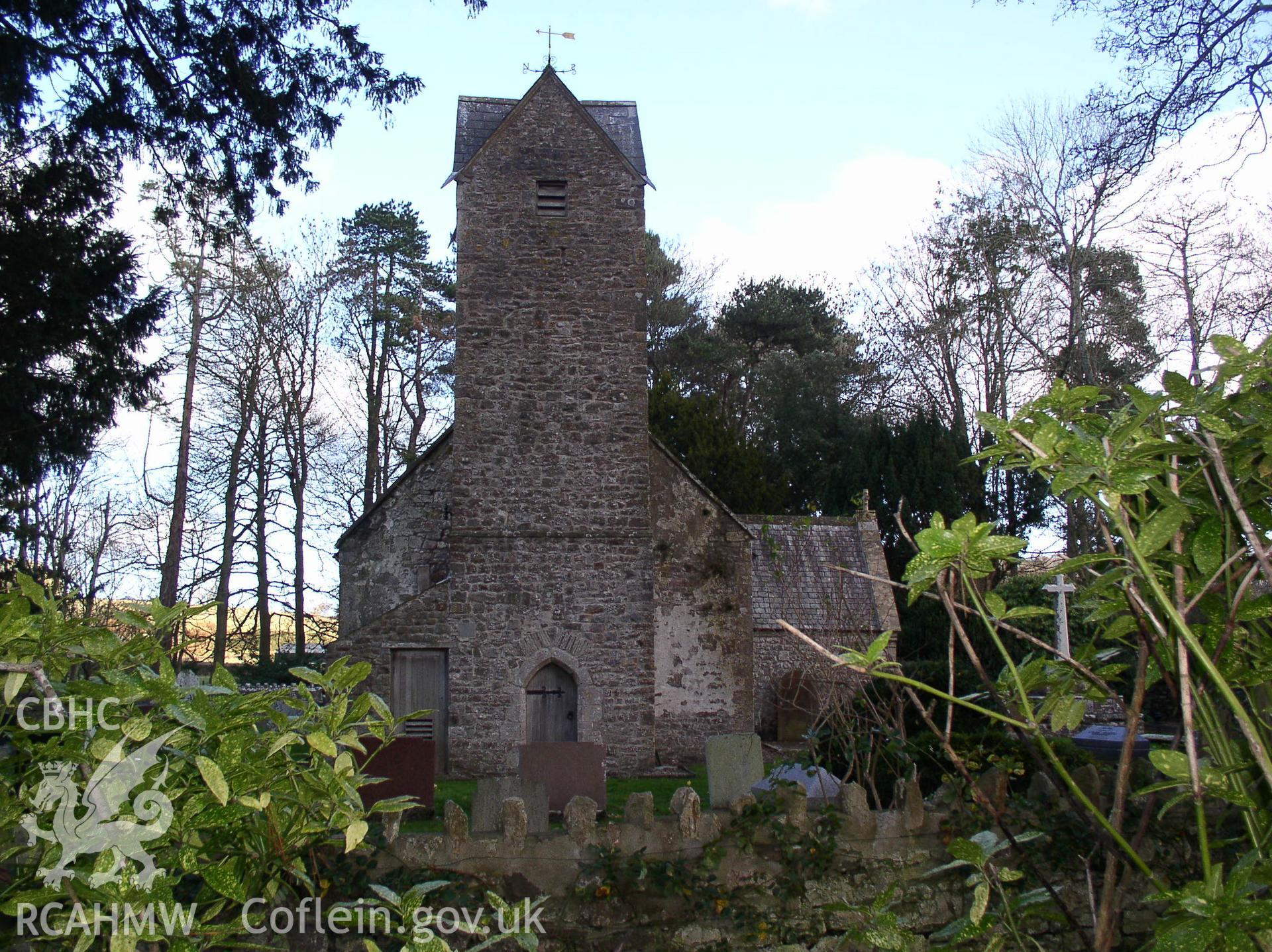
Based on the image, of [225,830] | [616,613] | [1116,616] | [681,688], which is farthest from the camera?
[681,688]

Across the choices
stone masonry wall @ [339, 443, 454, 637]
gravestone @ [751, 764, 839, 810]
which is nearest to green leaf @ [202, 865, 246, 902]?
gravestone @ [751, 764, 839, 810]

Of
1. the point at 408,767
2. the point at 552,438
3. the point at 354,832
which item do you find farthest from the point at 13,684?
the point at 552,438

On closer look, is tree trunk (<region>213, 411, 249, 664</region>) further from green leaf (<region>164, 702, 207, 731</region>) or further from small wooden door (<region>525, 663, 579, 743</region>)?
green leaf (<region>164, 702, 207, 731</region>)

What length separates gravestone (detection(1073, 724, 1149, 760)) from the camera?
8.82m

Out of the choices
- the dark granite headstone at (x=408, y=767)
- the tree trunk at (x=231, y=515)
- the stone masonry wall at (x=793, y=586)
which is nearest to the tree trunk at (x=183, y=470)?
the tree trunk at (x=231, y=515)

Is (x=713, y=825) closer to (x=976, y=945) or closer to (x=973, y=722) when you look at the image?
(x=976, y=945)

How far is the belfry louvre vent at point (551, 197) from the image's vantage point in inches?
594

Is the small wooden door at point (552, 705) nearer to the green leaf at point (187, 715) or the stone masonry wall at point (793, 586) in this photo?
the stone masonry wall at point (793, 586)

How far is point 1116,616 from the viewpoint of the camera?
109 inches

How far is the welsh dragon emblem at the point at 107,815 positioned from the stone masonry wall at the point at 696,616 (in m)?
13.5

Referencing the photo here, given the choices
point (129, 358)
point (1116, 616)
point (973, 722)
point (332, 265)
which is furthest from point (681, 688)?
point (332, 265)

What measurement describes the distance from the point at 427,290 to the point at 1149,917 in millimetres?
28930

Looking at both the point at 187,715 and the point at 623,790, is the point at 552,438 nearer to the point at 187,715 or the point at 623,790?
the point at 623,790

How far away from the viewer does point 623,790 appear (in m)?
12.5
